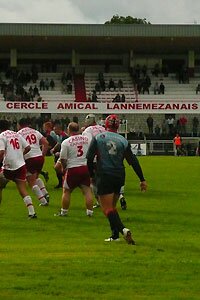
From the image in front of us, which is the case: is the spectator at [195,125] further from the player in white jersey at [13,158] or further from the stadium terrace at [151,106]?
the player in white jersey at [13,158]

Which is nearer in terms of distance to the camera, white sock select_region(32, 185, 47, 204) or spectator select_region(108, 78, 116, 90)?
white sock select_region(32, 185, 47, 204)

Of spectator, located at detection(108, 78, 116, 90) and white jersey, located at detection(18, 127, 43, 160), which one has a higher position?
white jersey, located at detection(18, 127, 43, 160)

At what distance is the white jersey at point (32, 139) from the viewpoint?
59.6 feet

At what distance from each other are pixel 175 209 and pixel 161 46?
49.5 meters

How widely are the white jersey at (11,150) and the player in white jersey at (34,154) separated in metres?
2.54

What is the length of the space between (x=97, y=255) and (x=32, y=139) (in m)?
7.99

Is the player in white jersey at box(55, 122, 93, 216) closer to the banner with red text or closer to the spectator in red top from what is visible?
the spectator in red top

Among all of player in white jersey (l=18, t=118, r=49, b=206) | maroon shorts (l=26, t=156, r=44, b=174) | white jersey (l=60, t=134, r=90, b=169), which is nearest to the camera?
white jersey (l=60, t=134, r=90, b=169)

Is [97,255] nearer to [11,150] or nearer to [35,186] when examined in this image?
[11,150]

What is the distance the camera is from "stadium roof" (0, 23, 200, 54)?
60469mm

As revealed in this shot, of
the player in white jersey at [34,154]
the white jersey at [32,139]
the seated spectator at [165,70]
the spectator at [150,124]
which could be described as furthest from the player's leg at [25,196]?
the seated spectator at [165,70]

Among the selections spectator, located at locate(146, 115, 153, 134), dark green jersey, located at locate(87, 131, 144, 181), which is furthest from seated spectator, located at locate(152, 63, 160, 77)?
dark green jersey, located at locate(87, 131, 144, 181)

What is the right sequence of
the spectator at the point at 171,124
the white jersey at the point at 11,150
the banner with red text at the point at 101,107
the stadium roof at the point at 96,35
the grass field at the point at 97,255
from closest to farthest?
the grass field at the point at 97,255 < the white jersey at the point at 11,150 < the spectator at the point at 171,124 < the banner with red text at the point at 101,107 < the stadium roof at the point at 96,35

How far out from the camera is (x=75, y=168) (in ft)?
51.9
